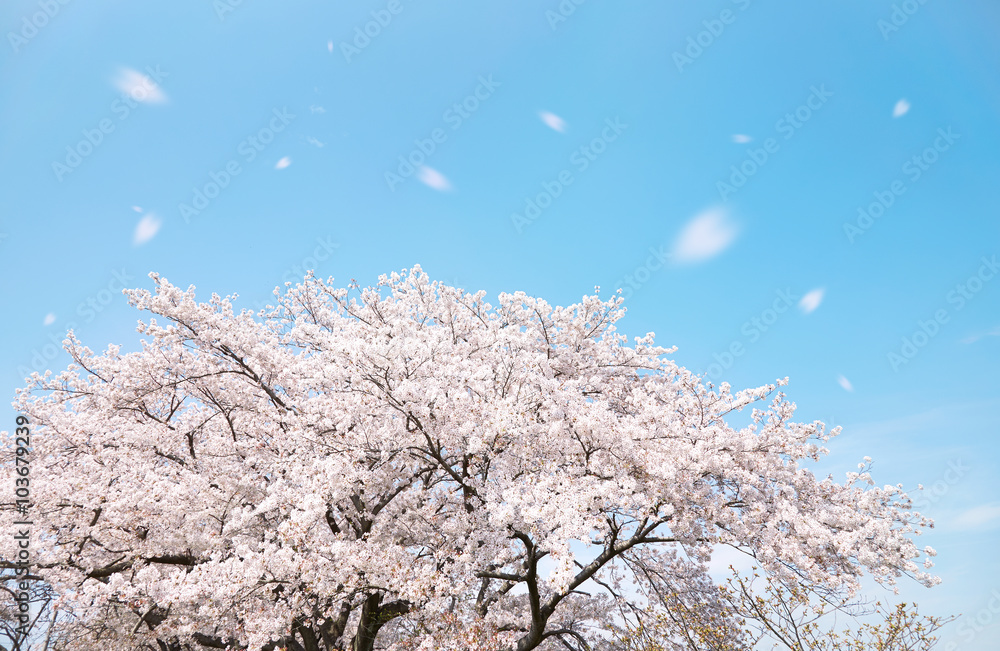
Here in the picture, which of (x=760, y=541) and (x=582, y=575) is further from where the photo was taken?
(x=582, y=575)

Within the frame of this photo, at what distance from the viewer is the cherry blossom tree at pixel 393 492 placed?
8000 mm

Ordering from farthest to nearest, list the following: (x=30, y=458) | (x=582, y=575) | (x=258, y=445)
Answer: (x=30, y=458) < (x=258, y=445) < (x=582, y=575)

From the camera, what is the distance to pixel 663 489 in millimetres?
8156

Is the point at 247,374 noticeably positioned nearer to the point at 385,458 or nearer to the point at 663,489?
the point at 385,458

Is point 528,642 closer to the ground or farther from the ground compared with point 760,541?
closer to the ground

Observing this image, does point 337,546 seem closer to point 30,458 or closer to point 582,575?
point 582,575

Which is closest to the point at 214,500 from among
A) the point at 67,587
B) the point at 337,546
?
the point at 67,587

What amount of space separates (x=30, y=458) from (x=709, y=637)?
13770mm

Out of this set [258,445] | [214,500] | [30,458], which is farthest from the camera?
[30,458]

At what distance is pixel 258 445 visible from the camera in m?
11.0

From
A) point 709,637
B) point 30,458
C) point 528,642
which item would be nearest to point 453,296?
point 528,642

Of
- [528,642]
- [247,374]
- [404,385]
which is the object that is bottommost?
[528,642]

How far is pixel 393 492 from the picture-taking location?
9.87 m

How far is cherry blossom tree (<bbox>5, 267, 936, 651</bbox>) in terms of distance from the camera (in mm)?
8000
